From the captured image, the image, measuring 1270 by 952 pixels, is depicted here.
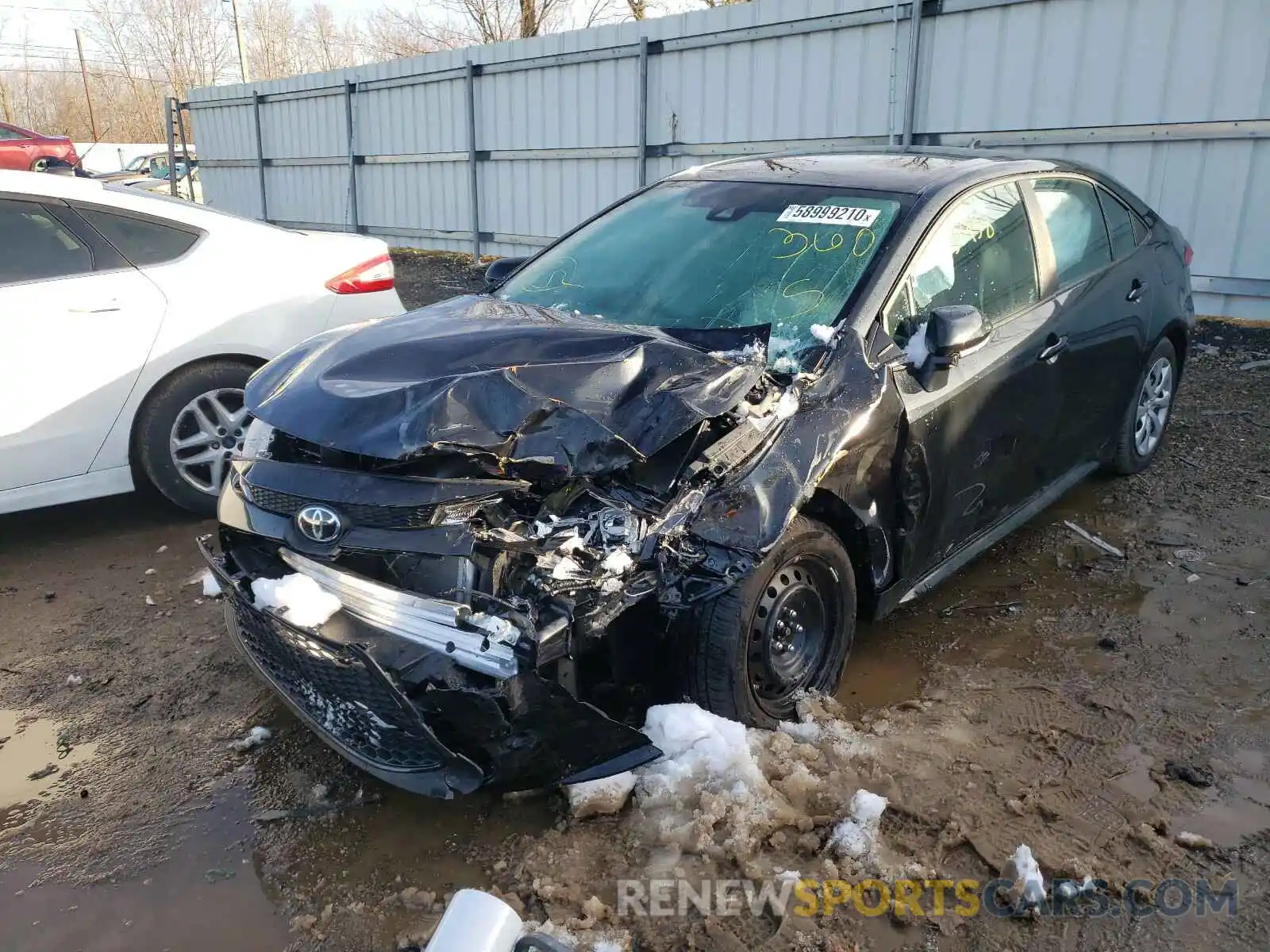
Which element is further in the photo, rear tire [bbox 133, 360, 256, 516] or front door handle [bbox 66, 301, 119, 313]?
rear tire [bbox 133, 360, 256, 516]

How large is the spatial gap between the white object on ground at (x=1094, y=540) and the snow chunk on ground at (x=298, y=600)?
3.42m

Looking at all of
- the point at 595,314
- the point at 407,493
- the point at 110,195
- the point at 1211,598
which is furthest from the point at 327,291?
the point at 1211,598

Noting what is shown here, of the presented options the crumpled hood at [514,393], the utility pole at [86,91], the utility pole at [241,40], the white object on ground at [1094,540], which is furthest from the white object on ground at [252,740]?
the utility pole at [86,91]

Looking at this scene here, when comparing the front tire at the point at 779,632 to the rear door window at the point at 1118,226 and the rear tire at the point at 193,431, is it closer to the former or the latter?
the rear door window at the point at 1118,226

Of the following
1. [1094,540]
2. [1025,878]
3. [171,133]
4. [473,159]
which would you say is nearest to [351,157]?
[473,159]

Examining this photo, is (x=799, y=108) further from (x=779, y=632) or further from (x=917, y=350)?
(x=779, y=632)

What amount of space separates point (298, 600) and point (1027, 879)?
193 cm

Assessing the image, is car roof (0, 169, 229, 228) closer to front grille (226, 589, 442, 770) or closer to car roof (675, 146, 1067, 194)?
car roof (675, 146, 1067, 194)

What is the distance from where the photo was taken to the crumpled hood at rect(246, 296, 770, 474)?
8.25 feet

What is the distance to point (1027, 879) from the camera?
2.31 meters

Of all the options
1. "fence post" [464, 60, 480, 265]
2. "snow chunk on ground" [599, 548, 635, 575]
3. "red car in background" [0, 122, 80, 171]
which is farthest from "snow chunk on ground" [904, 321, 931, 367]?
"red car in background" [0, 122, 80, 171]

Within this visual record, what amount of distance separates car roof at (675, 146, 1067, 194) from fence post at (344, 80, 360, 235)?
39.7ft

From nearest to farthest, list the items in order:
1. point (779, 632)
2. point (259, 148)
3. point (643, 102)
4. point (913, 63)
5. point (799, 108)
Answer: point (779, 632) → point (913, 63) → point (799, 108) → point (643, 102) → point (259, 148)

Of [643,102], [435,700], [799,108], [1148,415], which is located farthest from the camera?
[643,102]
